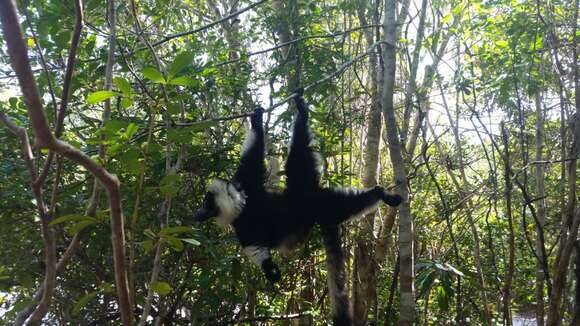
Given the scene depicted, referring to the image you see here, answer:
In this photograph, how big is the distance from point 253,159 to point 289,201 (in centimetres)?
72

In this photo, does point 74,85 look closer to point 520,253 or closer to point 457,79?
point 457,79

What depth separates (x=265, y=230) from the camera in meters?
4.37

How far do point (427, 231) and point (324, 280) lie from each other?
2042 millimetres

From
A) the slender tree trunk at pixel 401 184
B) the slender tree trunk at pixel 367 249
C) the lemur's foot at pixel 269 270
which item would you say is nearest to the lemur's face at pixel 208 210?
the lemur's foot at pixel 269 270

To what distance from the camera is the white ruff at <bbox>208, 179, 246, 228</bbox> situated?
12.4 feet

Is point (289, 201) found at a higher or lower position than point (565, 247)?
higher

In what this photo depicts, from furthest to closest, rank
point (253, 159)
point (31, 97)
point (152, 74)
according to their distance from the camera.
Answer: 1. point (253, 159)
2. point (152, 74)
3. point (31, 97)

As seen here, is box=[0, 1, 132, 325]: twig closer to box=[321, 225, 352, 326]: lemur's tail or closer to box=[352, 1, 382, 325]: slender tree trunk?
box=[321, 225, 352, 326]: lemur's tail

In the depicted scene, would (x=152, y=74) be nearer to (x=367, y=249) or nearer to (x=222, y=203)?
(x=222, y=203)

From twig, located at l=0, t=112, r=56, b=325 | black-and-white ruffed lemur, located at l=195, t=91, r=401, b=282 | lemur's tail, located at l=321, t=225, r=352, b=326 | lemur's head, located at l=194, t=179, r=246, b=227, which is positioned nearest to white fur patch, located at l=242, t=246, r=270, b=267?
black-and-white ruffed lemur, located at l=195, t=91, r=401, b=282

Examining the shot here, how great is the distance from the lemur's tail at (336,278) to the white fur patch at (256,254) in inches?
24.1

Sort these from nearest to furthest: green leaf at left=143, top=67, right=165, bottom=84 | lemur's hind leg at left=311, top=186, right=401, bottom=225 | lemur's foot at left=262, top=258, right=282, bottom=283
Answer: green leaf at left=143, top=67, right=165, bottom=84
lemur's foot at left=262, top=258, right=282, bottom=283
lemur's hind leg at left=311, top=186, right=401, bottom=225

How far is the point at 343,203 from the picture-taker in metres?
4.34

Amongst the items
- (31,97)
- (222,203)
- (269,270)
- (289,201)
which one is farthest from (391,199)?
(31,97)
